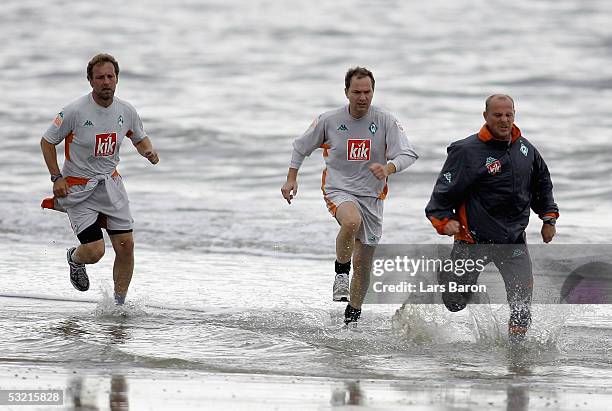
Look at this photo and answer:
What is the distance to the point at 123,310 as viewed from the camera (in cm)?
1061

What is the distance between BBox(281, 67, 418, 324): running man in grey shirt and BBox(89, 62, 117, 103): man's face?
5.19 ft

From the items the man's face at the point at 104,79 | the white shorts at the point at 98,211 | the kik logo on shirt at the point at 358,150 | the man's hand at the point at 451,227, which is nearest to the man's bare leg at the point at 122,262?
the white shorts at the point at 98,211

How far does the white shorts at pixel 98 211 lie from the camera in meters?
10.3

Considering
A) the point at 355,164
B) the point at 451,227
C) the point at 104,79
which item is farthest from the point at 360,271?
the point at 104,79

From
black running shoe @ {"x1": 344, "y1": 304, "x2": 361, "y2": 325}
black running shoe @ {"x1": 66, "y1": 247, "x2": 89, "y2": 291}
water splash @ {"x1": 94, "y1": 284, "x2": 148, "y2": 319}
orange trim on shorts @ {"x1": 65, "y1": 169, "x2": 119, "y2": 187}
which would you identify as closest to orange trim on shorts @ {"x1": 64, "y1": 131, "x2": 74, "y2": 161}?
orange trim on shorts @ {"x1": 65, "y1": 169, "x2": 119, "y2": 187}

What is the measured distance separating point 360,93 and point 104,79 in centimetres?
207

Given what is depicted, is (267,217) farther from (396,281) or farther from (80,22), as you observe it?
(80,22)

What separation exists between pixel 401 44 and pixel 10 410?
3575cm

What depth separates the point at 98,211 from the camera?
10.4 metres

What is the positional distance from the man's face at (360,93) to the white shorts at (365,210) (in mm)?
706

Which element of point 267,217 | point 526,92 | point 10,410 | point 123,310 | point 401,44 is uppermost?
point 401,44

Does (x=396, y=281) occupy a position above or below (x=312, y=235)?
below

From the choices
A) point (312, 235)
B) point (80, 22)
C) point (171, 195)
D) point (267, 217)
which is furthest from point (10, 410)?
point (80, 22)

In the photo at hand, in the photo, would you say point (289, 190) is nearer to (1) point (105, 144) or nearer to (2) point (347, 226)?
(2) point (347, 226)
